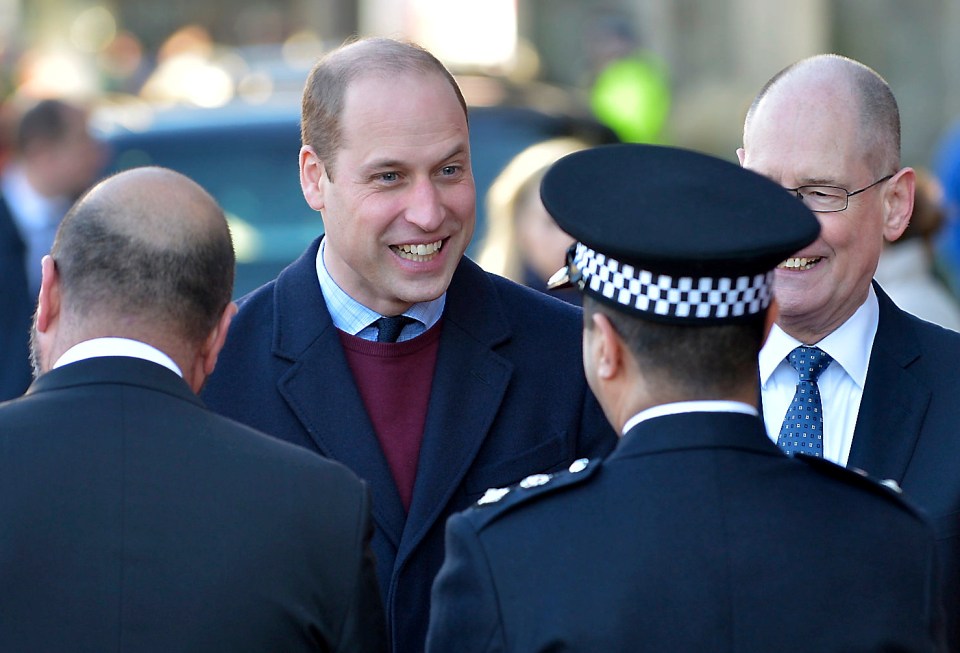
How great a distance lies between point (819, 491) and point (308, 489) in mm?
824

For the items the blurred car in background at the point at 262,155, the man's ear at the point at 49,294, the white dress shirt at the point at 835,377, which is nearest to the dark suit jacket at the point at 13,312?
the blurred car in background at the point at 262,155

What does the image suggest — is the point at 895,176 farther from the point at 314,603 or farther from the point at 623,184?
the point at 314,603

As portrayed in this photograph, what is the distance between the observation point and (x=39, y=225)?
8117 millimetres

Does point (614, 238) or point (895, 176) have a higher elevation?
point (614, 238)

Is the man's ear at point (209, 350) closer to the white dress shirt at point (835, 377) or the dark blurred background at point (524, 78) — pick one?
the white dress shirt at point (835, 377)

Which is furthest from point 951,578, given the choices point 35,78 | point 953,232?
point 35,78

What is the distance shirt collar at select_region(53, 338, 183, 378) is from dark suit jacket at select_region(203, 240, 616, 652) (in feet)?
2.59

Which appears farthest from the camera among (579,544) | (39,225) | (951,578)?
(39,225)

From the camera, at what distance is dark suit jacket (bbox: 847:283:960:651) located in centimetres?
320

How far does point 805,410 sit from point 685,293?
1.07 metres

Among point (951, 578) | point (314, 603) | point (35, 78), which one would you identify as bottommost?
point (35, 78)

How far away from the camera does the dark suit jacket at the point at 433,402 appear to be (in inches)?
131

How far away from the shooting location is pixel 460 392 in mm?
3488

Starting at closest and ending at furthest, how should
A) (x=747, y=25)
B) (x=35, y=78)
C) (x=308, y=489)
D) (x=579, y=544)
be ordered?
(x=579, y=544)
(x=308, y=489)
(x=35, y=78)
(x=747, y=25)
